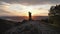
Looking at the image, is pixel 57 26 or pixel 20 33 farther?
pixel 57 26

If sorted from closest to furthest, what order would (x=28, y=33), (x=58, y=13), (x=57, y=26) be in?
(x=28, y=33) < (x=57, y=26) < (x=58, y=13)

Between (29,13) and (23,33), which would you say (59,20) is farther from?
(29,13)

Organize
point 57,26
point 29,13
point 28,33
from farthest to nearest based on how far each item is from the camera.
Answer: point 29,13 < point 57,26 < point 28,33

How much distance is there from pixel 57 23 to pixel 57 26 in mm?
650

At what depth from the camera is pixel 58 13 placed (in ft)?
58.6

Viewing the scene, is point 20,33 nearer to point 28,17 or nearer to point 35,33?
point 35,33

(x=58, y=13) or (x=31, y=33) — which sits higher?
(x=58, y=13)

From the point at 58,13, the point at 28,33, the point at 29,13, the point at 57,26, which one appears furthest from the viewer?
the point at 29,13

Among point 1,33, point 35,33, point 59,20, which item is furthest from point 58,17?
point 1,33

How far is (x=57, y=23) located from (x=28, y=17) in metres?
16.4

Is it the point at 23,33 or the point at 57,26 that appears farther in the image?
the point at 57,26

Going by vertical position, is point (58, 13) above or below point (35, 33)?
above

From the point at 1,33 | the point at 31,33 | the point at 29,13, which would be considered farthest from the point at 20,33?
the point at 29,13

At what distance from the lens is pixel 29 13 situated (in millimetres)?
32125
